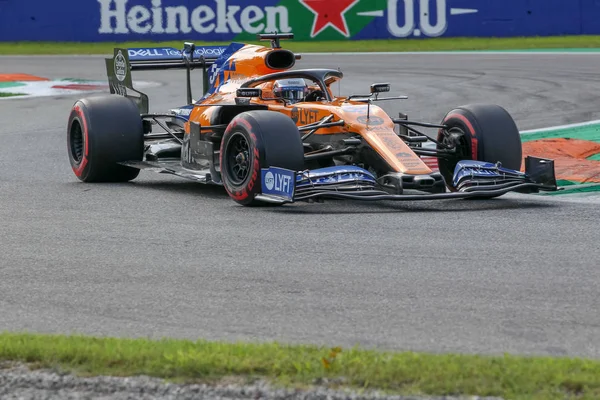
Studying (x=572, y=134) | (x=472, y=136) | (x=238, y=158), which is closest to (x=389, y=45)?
(x=572, y=134)

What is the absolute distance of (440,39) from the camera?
2766 centimetres

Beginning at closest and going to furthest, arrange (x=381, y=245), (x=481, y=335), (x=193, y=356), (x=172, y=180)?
1. (x=193, y=356)
2. (x=481, y=335)
3. (x=381, y=245)
4. (x=172, y=180)

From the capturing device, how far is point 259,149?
8.62m

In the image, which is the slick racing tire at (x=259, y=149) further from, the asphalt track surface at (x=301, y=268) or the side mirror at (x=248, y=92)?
the side mirror at (x=248, y=92)

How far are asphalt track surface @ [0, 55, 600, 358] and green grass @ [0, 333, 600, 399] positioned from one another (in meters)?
0.34

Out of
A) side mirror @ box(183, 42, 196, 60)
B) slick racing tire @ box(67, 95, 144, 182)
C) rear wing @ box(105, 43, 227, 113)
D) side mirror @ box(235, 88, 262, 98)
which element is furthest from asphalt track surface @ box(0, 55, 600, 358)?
side mirror @ box(183, 42, 196, 60)

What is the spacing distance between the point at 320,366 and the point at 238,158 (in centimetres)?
486

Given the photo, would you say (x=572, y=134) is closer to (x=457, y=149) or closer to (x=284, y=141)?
(x=457, y=149)

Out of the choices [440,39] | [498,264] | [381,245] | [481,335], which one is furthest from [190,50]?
[440,39]

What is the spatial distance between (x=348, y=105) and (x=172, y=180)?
97.5 inches

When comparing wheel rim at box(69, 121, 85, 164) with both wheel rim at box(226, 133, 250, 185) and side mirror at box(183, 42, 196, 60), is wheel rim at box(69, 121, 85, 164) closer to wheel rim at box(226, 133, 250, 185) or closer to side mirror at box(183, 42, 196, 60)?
side mirror at box(183, 42, 196, 60)

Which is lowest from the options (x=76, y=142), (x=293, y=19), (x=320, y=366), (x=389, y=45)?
(x=320, y=366)

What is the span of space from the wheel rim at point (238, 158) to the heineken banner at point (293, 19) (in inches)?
727

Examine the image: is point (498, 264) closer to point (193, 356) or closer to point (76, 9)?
point (193, 356)
